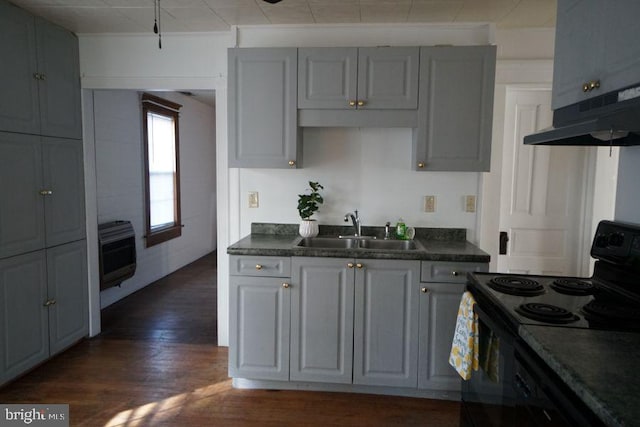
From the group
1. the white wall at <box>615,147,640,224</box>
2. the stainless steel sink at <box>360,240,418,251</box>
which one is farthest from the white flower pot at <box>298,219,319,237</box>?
the white wall at <box>615,147,640,224</box>

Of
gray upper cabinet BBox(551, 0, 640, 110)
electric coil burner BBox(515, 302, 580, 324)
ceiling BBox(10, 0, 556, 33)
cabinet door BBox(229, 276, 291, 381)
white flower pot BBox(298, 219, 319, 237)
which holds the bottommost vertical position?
cabinet door BBox(229, 276, 291, 381)

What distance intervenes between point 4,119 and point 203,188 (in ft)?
Answer: 13.6

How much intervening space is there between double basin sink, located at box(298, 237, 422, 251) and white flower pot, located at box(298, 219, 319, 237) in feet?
0.12

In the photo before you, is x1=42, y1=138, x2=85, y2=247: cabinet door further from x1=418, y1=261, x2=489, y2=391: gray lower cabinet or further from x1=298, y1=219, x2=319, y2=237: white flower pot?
x1=418, y1=261, x2=489, y2=391: gray lower cabinet

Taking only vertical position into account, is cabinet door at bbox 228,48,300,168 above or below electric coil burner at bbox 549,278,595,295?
above

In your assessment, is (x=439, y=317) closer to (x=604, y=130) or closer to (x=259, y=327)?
(x=259, y=327)

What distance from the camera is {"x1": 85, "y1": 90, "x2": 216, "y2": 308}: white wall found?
4.11 m

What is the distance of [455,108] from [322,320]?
1.58 meters

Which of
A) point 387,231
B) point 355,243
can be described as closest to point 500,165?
point 387,231

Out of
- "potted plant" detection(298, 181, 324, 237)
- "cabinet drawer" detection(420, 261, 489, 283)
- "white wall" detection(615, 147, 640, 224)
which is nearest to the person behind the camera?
"white wall" detection(615, 147, 640, 224)

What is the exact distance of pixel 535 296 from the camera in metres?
1.66

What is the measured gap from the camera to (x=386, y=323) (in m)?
2.48

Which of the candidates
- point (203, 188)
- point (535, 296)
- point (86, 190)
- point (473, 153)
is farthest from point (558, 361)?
point (203, 188)

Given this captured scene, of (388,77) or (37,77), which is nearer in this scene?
(388,77)
